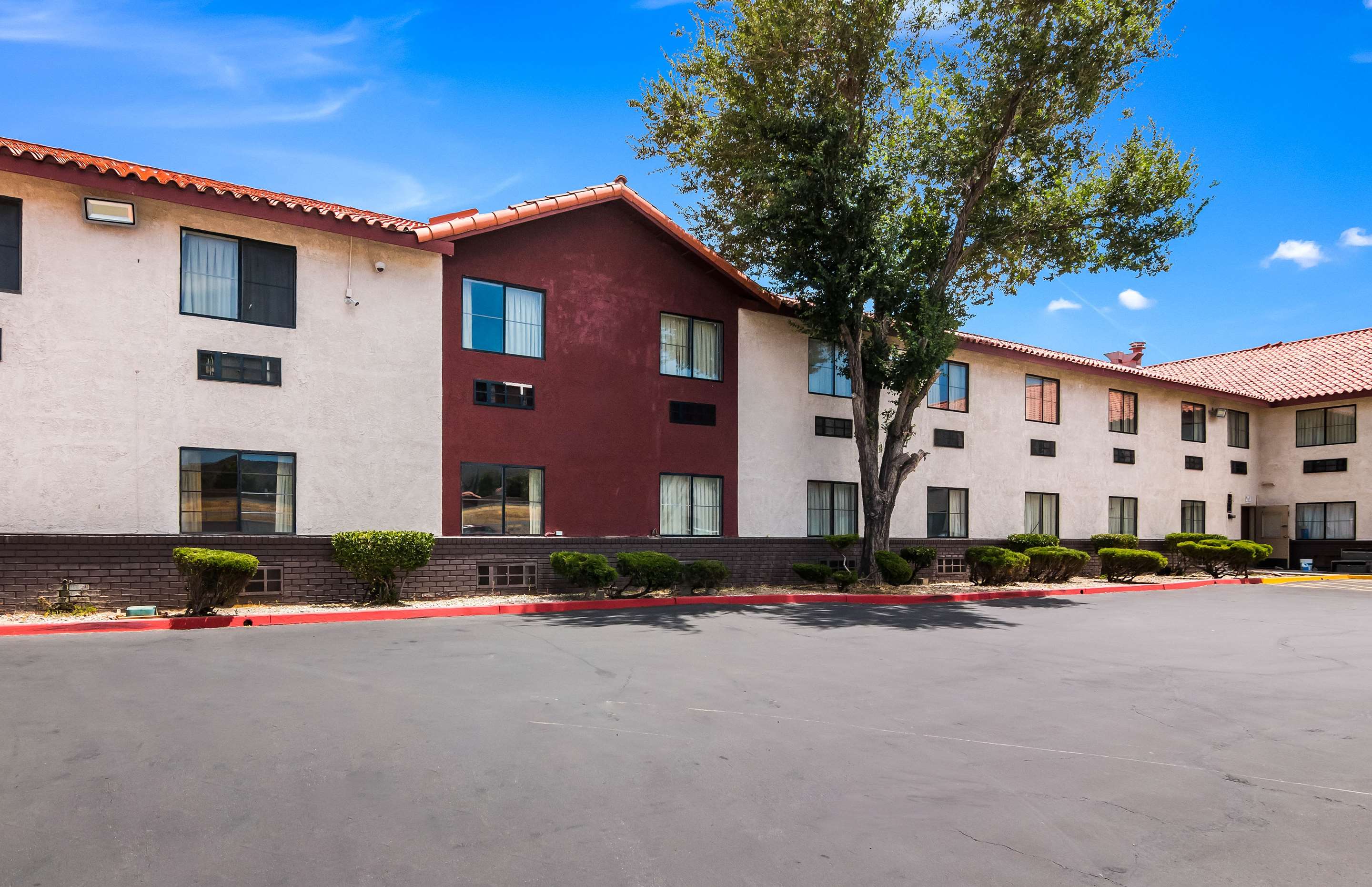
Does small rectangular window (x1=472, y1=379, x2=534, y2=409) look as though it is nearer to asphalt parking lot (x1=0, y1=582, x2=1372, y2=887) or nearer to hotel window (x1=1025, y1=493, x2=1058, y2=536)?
asphalt parking lot (x1=0, y1=582, x2=1372, y2=887)

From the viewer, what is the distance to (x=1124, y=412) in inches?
1126

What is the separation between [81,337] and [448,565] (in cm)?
671

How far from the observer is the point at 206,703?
7273 mm

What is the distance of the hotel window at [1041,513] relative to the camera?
84.6 feet

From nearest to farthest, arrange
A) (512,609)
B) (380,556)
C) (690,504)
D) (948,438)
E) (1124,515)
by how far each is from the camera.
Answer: (380,556), (512,609), (690,504), (948,438), (1124,515)

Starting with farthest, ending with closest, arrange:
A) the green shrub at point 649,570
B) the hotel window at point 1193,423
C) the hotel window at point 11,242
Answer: the hotel window at point 1193,423 < the green shrub at point 649,570 < the hotel window at point 11,242

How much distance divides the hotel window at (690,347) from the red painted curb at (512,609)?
513 centimetres

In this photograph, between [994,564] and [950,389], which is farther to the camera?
[950,389]

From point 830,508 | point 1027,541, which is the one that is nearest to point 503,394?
point 830,508

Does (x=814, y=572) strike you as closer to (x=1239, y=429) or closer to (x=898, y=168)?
(x=898, y=168)

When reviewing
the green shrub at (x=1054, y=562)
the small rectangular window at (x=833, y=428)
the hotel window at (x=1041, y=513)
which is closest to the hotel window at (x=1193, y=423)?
the hotel window at (x=1041, y=513)

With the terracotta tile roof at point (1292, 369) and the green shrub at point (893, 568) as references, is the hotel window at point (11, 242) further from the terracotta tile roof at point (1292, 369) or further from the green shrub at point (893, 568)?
the terracotta tile roof at point (1292, 369)

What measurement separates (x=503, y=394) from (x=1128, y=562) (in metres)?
17.8

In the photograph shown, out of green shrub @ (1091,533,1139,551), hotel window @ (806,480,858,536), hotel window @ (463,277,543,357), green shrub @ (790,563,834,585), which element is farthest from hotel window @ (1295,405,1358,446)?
hotel window @ (463,277,543,357)
